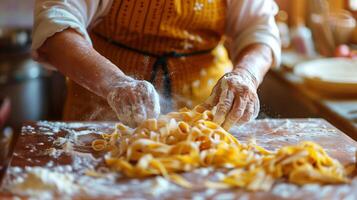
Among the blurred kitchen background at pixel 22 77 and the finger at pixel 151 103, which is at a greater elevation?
the finger at pixel 151 103

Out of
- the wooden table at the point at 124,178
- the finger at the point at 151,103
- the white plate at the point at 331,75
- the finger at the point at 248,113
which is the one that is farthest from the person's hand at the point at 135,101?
the white plate at the point at 331,75

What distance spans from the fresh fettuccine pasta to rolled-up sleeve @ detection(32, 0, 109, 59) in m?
0.36

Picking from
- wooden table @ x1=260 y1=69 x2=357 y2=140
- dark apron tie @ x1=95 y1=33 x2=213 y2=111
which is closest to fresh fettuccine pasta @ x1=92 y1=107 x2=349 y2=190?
dark apron tie @ x1=95 y1=33 x2=213 y2=111

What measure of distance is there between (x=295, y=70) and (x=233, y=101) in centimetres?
133

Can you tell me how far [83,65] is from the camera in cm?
171

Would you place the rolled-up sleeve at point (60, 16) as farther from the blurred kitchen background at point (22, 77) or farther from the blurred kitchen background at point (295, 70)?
the blurred kitchen background at point (22, 77)

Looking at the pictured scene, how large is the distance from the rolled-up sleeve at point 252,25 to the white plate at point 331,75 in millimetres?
623

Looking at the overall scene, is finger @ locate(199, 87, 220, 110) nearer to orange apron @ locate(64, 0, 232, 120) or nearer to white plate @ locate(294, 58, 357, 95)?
orange apron @ locate(64, 0, 232, 120)

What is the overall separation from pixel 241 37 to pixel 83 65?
605mm

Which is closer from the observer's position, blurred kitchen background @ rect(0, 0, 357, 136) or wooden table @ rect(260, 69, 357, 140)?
wooden table @ rect(260, 69, 357, 140)

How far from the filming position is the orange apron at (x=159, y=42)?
1917mm

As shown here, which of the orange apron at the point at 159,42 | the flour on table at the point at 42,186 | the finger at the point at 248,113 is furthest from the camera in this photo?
the orange apron at the point at 159,42

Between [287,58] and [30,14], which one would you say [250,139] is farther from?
[30,14]

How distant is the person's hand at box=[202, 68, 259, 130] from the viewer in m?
1.66
